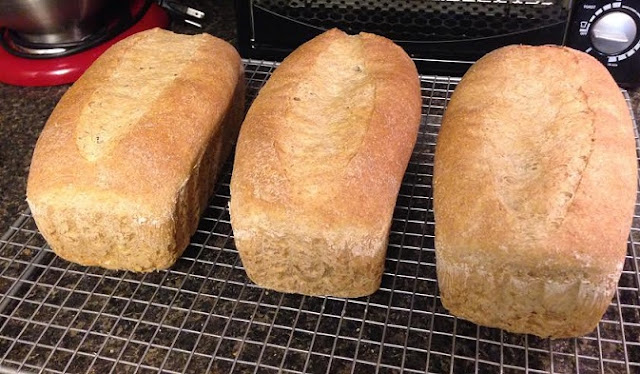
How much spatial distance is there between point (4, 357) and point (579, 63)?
1.08 metres

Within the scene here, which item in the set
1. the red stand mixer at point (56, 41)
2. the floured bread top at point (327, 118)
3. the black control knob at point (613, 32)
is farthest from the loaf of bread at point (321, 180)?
the red stand mixer at point (56, 41)

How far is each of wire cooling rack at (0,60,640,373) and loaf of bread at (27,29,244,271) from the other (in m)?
0.06

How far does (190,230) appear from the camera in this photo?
1.11 metres

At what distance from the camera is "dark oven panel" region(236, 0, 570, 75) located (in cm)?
131

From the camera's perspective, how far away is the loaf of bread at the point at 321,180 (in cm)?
94

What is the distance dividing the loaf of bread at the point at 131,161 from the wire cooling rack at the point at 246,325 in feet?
0.20

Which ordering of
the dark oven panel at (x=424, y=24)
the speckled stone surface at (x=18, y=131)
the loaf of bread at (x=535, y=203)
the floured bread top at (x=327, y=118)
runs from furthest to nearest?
the dark oven panel at (x=424, y=24) < the speckled stone surface at (x=18, y=131) < the floured bread top at (x=327, y=118) < the loaf of bread at (x=535, y=203)

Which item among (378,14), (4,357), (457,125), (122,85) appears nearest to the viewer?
(4,357)

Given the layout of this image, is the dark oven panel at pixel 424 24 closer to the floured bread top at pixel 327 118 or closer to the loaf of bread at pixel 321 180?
the floured bread top at pixel 327 118

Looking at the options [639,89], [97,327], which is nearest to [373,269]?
[97,327]

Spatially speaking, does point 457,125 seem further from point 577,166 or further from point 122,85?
point 122,85

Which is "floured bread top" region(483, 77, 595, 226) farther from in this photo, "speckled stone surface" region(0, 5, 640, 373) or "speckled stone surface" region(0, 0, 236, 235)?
"speckled stone surface" region(0, 0, 236, 235)

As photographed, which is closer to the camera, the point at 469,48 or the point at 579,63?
the point at 579,63

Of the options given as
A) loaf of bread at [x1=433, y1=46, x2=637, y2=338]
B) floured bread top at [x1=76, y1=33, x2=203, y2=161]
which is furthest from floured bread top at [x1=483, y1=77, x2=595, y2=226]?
floured bread top at [x1=76, y1=33, x2=203, y2=161]
